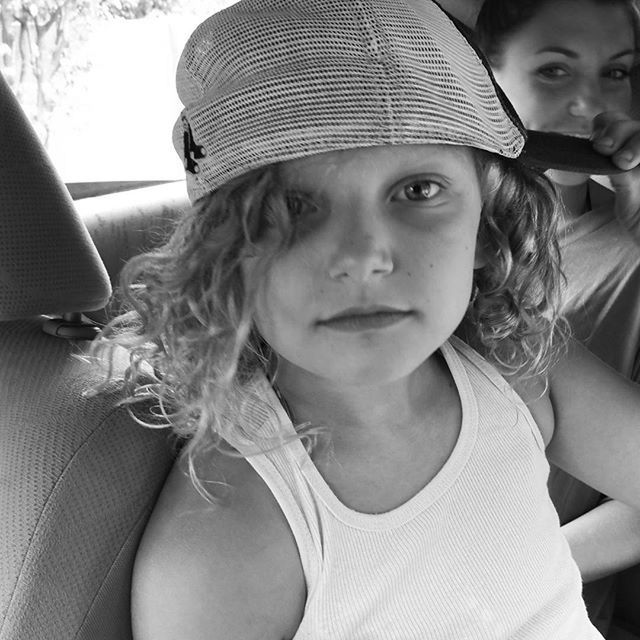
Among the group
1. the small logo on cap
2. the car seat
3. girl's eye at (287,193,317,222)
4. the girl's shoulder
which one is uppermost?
the small logo on cap

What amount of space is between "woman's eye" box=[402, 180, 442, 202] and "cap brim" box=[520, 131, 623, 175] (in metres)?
0.18

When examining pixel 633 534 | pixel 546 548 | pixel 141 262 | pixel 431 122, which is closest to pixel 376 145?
pixel 431 122

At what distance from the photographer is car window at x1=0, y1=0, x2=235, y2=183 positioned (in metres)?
2.09

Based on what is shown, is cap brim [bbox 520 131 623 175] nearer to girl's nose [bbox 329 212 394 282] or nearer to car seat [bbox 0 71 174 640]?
girl's nose [bbox 329 212 394 282]

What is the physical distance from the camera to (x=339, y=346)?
2.90ft

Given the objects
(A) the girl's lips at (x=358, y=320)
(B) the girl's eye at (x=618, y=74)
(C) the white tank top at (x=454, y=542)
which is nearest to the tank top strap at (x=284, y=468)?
(C) the white tank top at (x=454, y=542)

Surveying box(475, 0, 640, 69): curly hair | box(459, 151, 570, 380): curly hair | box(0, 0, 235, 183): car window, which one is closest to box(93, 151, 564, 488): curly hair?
box(459, 151, 570, 380): curly hair

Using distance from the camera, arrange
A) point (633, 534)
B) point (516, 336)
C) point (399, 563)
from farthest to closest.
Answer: point (633, 534) → point (516, 336) → point (399, 563)

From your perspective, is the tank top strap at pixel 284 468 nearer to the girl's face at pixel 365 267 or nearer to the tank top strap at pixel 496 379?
the girl's face at pixel 365 267

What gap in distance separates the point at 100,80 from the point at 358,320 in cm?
156

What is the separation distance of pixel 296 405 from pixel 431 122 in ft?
1.13

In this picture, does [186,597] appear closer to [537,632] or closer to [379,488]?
[379,488]

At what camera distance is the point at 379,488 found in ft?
3.31

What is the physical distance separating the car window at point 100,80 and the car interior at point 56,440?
3.50ft
